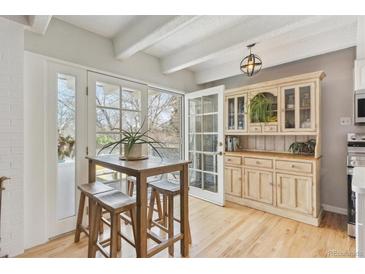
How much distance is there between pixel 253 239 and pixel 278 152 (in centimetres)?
155

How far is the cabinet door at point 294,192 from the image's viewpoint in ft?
8.04

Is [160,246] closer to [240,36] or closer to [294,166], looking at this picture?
[294,166]

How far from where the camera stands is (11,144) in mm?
1752

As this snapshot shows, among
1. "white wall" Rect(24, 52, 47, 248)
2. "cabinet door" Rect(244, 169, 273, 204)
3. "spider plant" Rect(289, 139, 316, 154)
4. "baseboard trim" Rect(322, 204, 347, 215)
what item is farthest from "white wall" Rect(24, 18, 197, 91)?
"baseboard trim" Rect(322, 204, 347, 215)

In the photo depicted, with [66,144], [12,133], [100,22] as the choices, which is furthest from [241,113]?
[12,133]

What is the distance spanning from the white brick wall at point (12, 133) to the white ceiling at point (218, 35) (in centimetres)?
61

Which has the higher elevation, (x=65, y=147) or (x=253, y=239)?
(x=65, y=147)

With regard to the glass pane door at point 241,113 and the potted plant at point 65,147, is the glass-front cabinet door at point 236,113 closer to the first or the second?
the glass pane door at point 241,113

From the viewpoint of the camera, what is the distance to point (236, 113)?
3.37 m

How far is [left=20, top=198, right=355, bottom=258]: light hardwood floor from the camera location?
1.86 meters

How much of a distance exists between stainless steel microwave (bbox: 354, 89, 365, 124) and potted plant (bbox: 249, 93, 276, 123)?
36.7 inches
